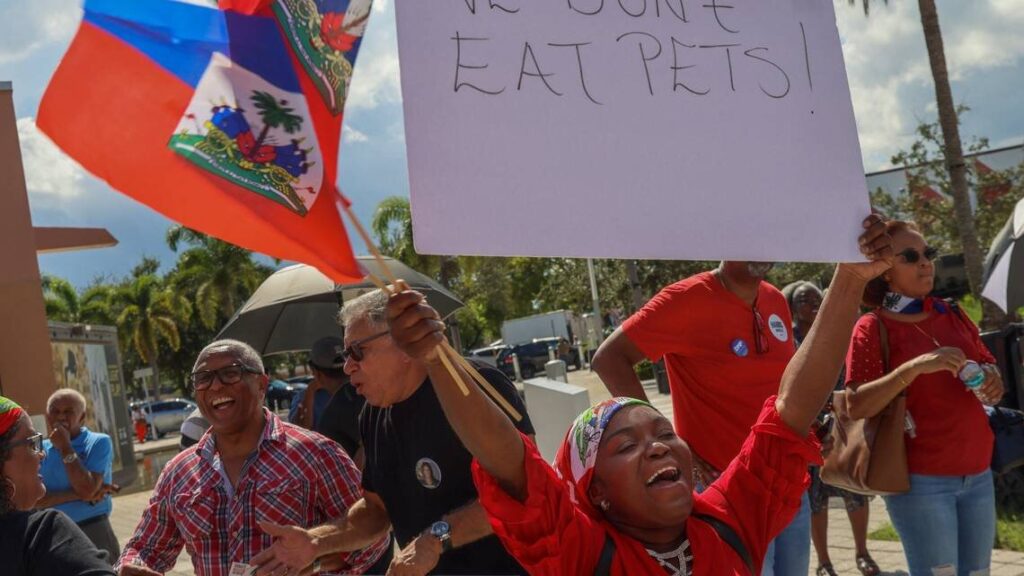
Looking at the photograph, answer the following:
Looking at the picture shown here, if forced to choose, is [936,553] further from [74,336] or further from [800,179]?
[74,336]

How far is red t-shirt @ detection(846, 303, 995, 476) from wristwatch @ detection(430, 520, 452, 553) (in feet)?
5.93

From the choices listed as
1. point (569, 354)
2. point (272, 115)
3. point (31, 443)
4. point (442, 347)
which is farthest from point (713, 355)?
point (569, 354)

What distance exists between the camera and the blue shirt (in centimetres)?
622

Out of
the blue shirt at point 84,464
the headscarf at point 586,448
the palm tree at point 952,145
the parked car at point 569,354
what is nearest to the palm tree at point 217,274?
the parked car at point 569,354

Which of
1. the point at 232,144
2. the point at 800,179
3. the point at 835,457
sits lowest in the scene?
the point at 835,457

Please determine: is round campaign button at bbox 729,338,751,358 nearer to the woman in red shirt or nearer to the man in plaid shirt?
the woman in red shirt

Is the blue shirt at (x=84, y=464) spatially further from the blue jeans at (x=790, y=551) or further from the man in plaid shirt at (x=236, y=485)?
the blue jeans at (x=790, y=551)

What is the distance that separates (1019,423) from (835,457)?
780mm

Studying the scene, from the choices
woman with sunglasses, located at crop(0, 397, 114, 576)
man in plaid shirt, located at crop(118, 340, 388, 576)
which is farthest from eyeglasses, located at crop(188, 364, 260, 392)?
woman with sunglasses, located at crop(0, 397, 114, 576)

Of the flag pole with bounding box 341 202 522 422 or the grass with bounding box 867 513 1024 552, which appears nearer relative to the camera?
the flag pole with bounding box 341 202 522 422

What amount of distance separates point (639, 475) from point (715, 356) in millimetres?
1712

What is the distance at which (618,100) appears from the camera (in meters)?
2.41

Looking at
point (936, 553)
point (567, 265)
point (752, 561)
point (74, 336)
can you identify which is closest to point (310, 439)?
point (752, 561)

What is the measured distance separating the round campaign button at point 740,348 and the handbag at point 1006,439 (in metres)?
1.05
